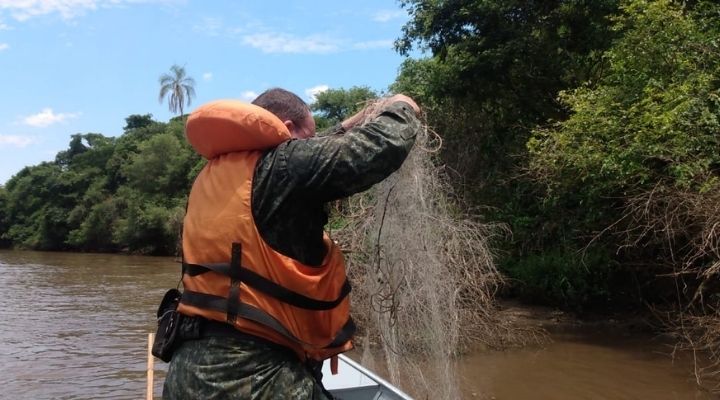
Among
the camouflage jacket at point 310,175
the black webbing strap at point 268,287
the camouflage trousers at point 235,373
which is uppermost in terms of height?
the camouflage jacket at point 310,175

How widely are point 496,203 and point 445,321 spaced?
9837 millimetres

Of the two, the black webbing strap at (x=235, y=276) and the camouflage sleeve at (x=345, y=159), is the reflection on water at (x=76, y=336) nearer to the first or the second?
the black webbing strap at (x=235, y=276)

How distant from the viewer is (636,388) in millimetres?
7867

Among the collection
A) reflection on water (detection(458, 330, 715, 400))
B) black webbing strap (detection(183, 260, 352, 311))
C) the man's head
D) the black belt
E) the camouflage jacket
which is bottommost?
reflection on water (detection(458, 330, 715, 400))

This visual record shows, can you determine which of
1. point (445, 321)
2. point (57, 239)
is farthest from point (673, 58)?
point (57, 239)

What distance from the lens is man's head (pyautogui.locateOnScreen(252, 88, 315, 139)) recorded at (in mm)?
1812

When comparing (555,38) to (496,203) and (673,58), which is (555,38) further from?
(673,58)

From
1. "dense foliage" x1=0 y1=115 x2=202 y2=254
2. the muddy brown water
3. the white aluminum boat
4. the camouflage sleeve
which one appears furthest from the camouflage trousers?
"dense foliage" x1=0 y1=115 x2=202 y2=254

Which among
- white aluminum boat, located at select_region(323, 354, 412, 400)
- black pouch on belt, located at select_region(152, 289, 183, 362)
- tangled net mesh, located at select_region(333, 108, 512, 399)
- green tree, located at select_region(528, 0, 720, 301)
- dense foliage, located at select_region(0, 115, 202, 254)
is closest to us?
black pouch on belt, located at select_region(152, 289, 183, 362)

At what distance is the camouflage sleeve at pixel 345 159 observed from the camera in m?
1.53

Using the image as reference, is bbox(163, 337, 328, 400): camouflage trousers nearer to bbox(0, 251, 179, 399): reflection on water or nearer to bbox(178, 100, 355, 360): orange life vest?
bbox(178, 100, 355, 360): orange life vest

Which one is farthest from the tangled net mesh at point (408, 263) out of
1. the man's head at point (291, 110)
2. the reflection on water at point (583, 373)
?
the reflection on water at point (583, 373)

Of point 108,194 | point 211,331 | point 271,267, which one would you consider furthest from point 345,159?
point 108,194

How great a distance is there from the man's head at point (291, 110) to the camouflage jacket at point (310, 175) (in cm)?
21
